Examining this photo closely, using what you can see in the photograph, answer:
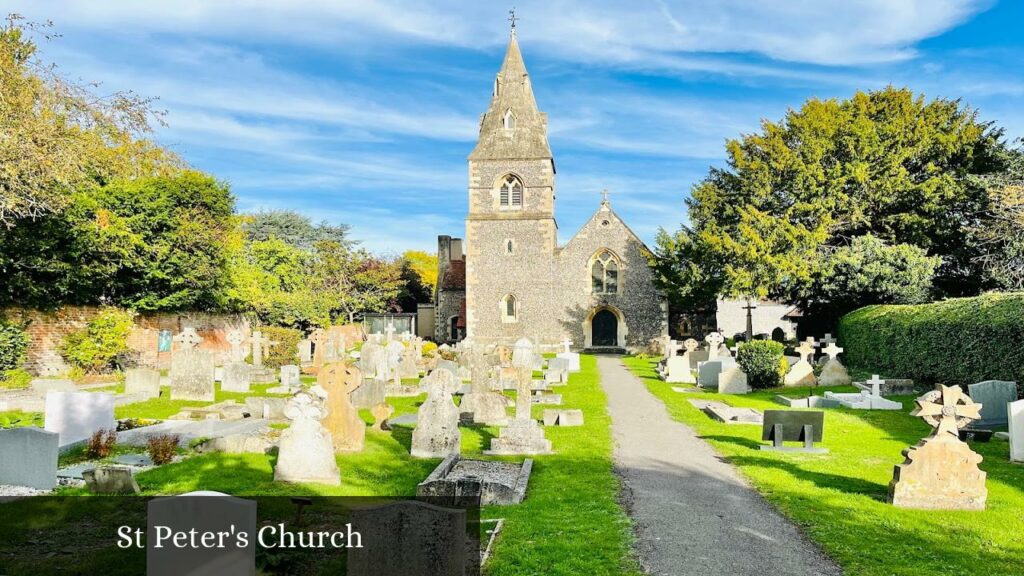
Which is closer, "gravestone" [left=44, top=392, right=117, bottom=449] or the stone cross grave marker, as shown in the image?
"gravestone" [left=44, top=392, right=117, bottom=449]

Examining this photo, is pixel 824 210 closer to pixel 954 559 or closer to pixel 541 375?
pixel 541 375

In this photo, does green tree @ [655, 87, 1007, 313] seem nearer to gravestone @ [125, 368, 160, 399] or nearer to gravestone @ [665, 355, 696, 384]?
gravestone @ [665, 355, 696, 384]

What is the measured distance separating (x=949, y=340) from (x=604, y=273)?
77.3 feet

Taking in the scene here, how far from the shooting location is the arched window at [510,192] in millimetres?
40625

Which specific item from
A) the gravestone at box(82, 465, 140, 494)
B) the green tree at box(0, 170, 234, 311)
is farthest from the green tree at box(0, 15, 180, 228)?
the gravestone at box(82, 465, 140, 494)

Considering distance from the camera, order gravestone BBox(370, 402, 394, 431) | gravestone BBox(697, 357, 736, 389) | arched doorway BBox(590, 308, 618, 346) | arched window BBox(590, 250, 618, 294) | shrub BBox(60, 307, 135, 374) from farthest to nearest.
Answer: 1. arched doorway BBox(590, 308, 618, 346)
2. arched window BBox(590, 250, 618, 294)
3. gravestone BBox(697, 357, 736, 389)
4. shrub BBox(60, 307, 135, 374)
5. gravestone BBox(370, 402, 394, 431)

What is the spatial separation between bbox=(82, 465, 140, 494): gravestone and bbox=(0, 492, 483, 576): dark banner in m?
0.16

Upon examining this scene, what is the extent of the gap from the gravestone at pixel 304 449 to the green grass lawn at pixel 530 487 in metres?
0.18

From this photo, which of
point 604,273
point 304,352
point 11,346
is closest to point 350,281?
point 604,273

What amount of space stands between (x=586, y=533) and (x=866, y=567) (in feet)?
7.96

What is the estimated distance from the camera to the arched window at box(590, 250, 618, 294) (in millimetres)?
40812

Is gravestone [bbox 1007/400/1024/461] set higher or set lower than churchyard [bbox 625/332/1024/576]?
higher

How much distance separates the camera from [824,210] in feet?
101

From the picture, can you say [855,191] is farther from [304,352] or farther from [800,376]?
[304,352]
